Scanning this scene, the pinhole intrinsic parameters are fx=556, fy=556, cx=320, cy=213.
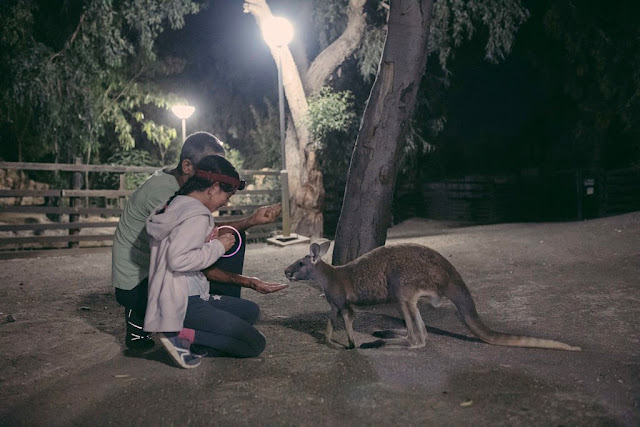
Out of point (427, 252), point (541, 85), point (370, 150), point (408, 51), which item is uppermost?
point (541, 85)

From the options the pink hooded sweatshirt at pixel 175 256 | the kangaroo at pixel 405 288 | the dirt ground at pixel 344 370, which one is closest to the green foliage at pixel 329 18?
the dirt ground at pixel 344 370

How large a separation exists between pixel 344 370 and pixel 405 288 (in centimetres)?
92

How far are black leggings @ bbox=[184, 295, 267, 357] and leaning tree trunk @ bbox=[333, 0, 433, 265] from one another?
3106 millimetres

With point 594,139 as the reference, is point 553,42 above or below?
above

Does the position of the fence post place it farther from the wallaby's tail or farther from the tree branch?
the wallaby's tail

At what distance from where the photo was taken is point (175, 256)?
3.85 metres

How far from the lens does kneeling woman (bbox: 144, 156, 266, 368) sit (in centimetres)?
391

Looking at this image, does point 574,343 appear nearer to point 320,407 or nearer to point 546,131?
point 320,407

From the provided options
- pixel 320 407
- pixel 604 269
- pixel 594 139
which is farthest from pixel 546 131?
pixel 320 407

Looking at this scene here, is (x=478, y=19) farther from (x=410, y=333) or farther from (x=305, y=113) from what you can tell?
(x=410, y=333)

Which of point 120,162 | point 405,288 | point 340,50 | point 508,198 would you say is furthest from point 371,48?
point 405,288

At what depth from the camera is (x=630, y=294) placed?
633 centimetres

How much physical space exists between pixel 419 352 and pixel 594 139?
19.6m

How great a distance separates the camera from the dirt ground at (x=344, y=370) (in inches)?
131
